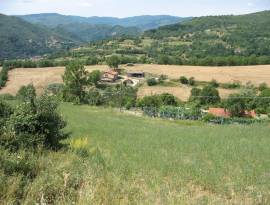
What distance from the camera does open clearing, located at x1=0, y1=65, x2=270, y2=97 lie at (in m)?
102

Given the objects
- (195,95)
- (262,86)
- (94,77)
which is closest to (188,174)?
(195,95)

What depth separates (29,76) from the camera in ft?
399

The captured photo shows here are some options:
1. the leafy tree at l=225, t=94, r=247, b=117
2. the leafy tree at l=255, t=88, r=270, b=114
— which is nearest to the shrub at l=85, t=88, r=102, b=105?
the leafy tree at l=225, t=94, r=247, b=117

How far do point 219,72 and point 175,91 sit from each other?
27.2 meters

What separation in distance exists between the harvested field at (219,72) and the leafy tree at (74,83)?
122 feet

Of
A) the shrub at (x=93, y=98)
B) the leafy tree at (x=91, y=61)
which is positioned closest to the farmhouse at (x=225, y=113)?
the shrub at (x=93, y=98)

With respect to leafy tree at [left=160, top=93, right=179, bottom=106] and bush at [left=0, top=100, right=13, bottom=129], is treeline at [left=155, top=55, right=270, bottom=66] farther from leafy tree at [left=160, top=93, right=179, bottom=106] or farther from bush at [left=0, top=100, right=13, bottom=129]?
bush at [left=0, top=100, right=13, bottom=129]

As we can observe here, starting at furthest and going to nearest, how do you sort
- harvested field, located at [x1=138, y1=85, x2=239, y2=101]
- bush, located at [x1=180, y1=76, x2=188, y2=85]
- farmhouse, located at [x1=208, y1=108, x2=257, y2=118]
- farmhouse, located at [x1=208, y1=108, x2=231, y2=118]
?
bush, located at [x1=180, y1=76, x2=188, y2=85] < harvested field, located at [x1=138, y1=85, x2=239, y2=101] < farmhouse, located at [x1=208, y1=108, x2=257, y2=118] < farmhouse, located at [x1=208, y1=108, x2=231, y2=118]

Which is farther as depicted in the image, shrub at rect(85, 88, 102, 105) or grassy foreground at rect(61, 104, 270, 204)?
shrub at rect(85, 88, 102, 105)

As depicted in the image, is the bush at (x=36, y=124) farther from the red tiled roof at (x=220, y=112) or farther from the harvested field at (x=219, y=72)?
the harvested field at (x=219, y=72)

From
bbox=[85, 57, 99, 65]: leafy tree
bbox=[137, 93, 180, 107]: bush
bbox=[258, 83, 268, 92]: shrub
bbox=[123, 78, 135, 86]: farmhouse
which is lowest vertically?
bbox=[85, 57, 99, 65]: leafy tree

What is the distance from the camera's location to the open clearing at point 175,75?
4033 inches

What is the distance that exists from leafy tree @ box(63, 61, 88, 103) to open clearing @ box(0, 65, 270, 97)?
17.0 m

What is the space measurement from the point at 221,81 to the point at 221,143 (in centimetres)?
8804
